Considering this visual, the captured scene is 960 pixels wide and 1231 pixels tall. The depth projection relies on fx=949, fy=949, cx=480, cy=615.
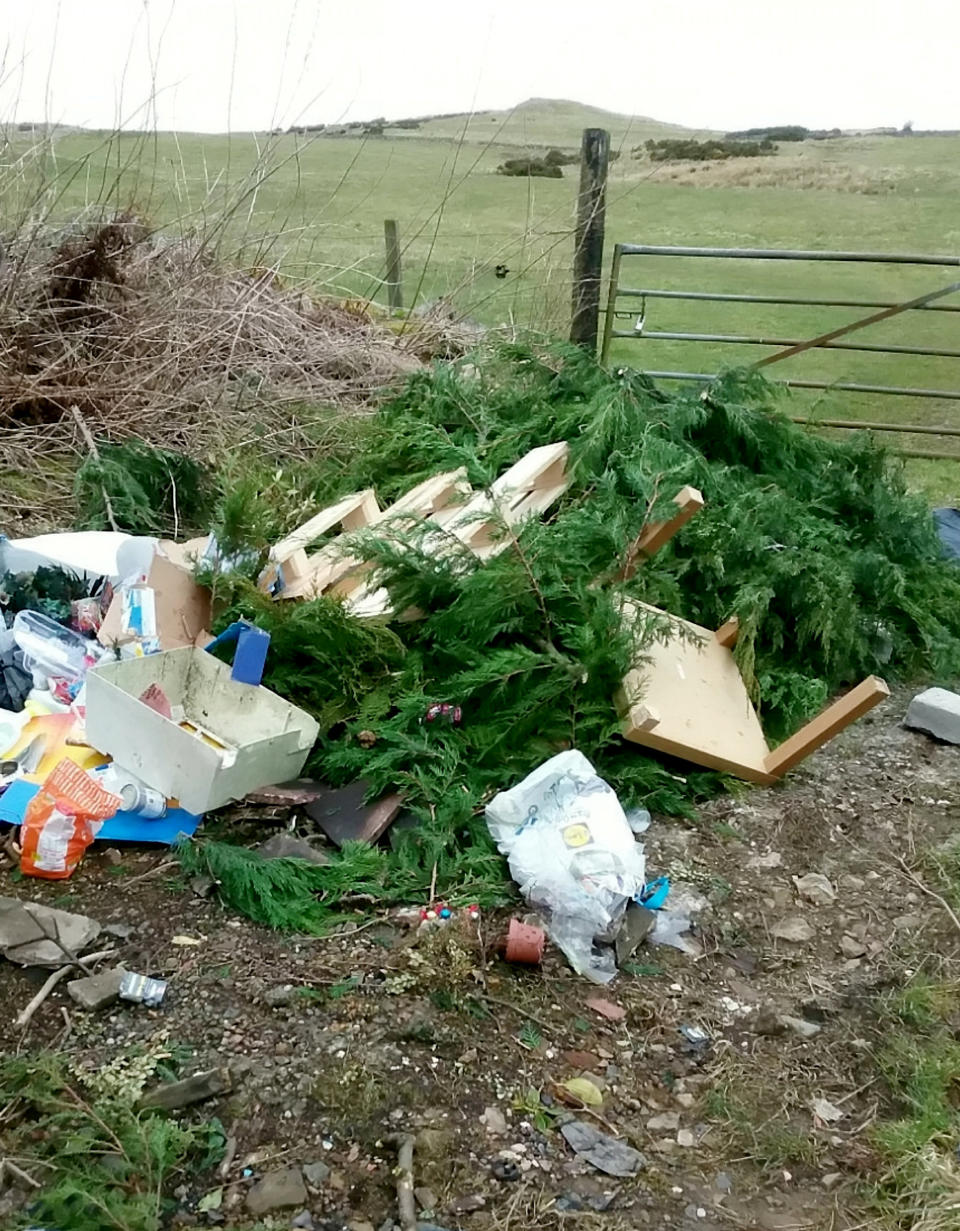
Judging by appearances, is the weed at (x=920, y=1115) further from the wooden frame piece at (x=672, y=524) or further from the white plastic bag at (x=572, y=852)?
the wooden frame piece at (x=672, y=524)

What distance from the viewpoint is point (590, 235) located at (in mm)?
6652

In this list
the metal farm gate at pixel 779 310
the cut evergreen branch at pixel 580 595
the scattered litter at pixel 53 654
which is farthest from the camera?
the metal farm gate at pixel 779 310

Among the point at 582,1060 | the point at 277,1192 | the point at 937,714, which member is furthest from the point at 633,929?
the point at 937,714

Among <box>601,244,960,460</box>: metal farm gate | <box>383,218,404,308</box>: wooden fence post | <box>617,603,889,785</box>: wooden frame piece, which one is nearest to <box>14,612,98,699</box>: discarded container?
<box>617,603,889,785</box>: wooden frame piece

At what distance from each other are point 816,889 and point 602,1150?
3.61ft

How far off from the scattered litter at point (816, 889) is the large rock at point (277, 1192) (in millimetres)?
1546

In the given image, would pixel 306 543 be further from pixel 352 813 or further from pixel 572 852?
pixel 572 852

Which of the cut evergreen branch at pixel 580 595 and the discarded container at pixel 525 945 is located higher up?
the cut evergreen branch at pixel 580 595

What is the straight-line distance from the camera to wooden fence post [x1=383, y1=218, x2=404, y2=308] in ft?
23.1

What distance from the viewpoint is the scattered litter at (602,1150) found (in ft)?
5.90

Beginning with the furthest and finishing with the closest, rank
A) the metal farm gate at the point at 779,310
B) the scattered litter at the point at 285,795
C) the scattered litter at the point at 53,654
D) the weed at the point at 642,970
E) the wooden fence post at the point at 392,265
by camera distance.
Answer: the wooden fence post at the point at 392,265
the metal farm gate at the point at 779,310
the scattered litter at the point at 53,654
the scattered litter at the point at 285,795
the weed at the point at 642,970

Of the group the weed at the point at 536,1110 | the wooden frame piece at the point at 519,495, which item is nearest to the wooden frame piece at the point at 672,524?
the wooden frame piece at the point at 519,495

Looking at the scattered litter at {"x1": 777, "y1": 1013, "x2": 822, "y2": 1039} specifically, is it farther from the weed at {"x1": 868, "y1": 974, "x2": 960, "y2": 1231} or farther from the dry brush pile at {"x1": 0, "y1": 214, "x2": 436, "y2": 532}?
the dry brush pile at {"x1": 0, "y1": 214, "x2": 436, "y2": 532}

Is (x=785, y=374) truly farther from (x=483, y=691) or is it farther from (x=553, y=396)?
(x=483, y=691)
